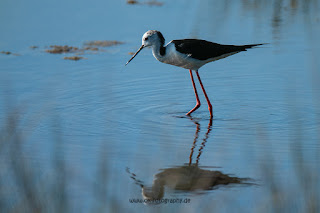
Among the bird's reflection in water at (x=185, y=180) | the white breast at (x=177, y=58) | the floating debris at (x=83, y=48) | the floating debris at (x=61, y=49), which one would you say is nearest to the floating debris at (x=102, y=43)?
the floating debris at (x=83, y=48)

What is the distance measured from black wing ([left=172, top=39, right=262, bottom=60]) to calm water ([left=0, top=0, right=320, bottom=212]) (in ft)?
1.57

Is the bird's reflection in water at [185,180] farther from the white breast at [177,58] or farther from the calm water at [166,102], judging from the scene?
the white breast at [177,58]

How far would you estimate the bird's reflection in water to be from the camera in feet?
13.2

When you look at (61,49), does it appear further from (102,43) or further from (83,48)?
(102,43)

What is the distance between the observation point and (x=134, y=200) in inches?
152

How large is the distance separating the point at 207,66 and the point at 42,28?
252 centimetres

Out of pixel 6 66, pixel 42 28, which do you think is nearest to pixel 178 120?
pixel 6 66

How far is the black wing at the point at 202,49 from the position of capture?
619 cm

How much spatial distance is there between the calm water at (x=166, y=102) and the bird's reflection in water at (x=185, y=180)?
0.02 meters

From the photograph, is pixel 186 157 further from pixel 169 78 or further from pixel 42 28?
pixel 42 28

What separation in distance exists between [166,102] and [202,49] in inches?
26.1

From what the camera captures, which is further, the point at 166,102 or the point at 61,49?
the point at 61,49

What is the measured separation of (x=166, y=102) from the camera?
6.23 meters

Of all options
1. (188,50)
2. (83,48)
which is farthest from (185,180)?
(83,48)
